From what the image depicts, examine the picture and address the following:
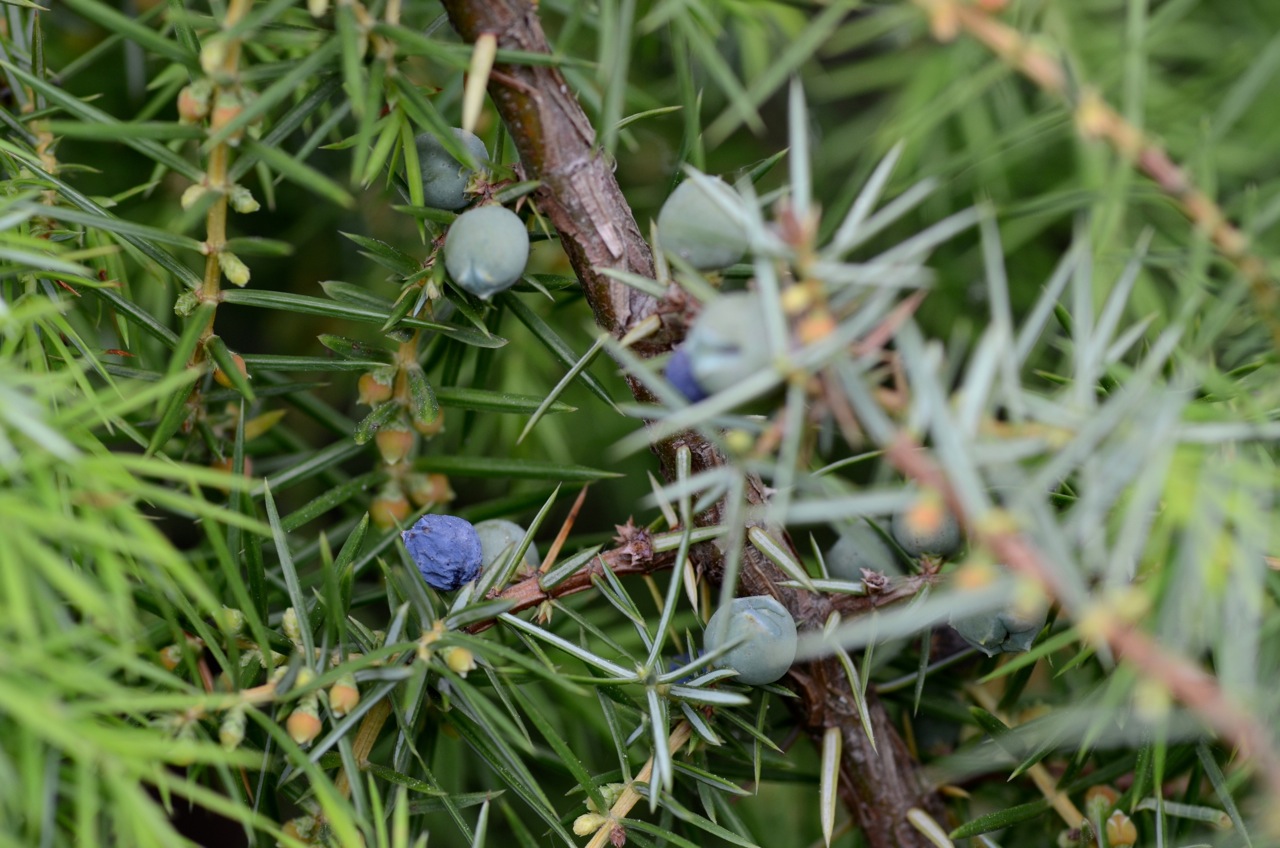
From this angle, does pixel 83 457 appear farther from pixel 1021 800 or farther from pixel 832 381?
pixel 1021 800

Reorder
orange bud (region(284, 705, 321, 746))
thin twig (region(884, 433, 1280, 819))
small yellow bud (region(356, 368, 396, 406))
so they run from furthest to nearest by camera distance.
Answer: small yellow bud (region(356, 368, 396, 406)), orange bud (region(284, 705, 321, 746)), thin twig (region(884, 433, 1280, 819))

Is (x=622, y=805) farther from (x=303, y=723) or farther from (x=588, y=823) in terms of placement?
(x=303, y=723)

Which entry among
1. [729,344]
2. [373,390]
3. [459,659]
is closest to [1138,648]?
[729,344]

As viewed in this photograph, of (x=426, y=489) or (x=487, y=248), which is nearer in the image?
(x=487, y=248)

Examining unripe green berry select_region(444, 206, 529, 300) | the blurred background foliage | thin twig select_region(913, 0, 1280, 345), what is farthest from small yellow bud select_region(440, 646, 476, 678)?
thin twig select_region(913, 0, 1280, 345)

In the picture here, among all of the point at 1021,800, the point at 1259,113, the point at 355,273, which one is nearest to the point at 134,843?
the point at 1021,800

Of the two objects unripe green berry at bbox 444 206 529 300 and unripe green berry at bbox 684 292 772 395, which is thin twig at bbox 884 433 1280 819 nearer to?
unripe green berry at bbox 684 292 772 395
